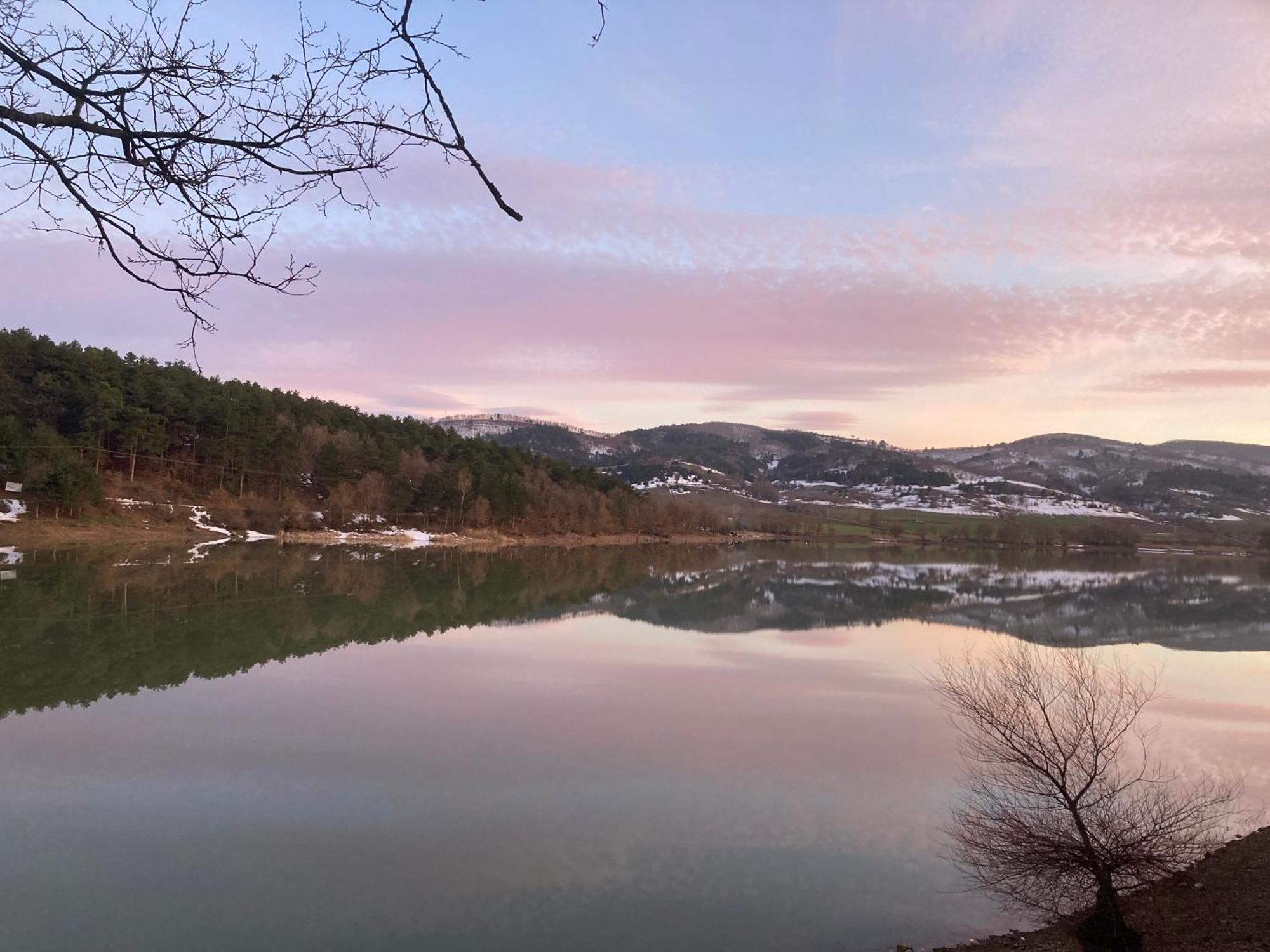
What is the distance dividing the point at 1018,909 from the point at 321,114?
794 centimetres

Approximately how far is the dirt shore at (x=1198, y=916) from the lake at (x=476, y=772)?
1.82 feet

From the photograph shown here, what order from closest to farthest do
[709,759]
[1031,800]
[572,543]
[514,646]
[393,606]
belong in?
[1031,800] → [709,759] → [514,646] → [393,606] → [572,543]

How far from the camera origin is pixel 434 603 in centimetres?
2833

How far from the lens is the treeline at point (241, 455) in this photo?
49.4 m

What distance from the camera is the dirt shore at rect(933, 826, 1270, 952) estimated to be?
236 inches

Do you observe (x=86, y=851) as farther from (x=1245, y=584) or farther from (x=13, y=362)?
(x=1245, y=584)

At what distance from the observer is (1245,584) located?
56.4 meters

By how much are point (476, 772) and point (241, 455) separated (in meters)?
57.9

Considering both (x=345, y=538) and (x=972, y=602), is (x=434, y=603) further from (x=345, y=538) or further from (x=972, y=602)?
(x=345, y=538)

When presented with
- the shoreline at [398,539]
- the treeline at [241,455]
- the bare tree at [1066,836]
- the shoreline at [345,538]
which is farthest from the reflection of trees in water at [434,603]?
the bare tree at [1066,836]

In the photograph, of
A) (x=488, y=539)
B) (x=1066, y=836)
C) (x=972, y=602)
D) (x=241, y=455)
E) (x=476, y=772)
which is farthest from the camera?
(x=488, y=539)

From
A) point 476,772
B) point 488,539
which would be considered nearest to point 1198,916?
point 476,772

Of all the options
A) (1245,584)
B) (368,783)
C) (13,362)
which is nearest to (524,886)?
(368,783)

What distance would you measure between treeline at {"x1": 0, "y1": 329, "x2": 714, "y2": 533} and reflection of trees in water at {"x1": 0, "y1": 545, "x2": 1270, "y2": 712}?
10579 millimetres
